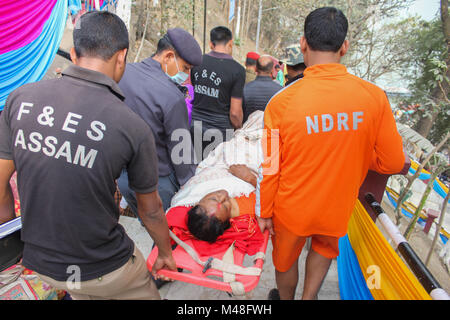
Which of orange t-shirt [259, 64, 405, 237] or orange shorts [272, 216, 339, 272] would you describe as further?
orange shorts [272, 216, 339, 272]

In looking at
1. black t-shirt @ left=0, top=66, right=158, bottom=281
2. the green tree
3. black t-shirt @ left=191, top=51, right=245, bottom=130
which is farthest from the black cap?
the green tree

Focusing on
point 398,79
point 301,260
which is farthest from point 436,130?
point 301,260

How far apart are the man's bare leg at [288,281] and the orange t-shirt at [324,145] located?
423mm

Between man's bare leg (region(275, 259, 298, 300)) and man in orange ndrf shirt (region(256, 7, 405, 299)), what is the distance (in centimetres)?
34

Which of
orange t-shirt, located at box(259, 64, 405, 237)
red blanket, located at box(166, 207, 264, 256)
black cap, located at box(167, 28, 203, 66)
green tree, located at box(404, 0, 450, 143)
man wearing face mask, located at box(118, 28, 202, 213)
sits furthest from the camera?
green tree, located at box(404, 0, 450, 143)

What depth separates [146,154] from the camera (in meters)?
1.12

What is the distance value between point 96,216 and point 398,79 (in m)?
10.6

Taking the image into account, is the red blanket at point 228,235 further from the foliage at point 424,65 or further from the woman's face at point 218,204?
the foliage at point 424,65

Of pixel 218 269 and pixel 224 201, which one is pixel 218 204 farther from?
pixel 218 269

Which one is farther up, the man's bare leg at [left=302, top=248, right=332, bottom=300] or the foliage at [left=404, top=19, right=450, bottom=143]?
the foliage at [left=404, top=19, right=450, bottom=143]

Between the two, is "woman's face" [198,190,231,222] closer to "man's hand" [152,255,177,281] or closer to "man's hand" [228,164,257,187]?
"man's hand" [228,164,257,187]

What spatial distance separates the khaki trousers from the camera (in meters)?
1.21

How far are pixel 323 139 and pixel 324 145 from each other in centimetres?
3
